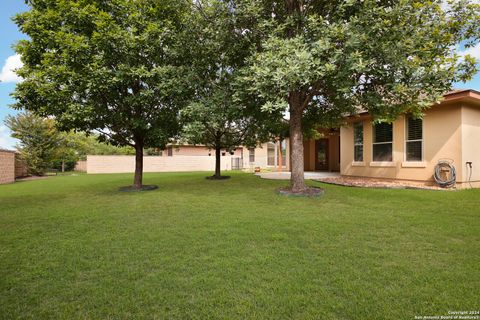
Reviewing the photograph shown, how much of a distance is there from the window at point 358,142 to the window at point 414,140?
216cm

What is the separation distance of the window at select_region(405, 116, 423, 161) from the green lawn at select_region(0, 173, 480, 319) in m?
4.81

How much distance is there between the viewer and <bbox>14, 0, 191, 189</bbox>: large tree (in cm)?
789

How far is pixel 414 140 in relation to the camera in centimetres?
1001

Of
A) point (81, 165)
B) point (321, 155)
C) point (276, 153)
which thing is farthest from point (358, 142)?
point (81, 165)

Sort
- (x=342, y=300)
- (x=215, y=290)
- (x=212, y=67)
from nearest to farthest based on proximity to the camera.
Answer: (x=342, y=300) → (x=215, y=290) → (x=212, y=67)

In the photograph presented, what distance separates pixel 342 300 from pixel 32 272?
3.19 metres

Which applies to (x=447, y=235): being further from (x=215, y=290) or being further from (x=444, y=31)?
(x=444, y=31)

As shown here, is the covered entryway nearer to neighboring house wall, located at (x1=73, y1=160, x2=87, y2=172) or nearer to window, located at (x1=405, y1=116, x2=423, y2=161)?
window, located at (x1=405, y1=116, x2=423, y2=161)

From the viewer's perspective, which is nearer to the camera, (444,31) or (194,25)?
(444,31)

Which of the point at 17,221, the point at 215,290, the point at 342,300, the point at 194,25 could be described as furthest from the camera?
the point at 194,25

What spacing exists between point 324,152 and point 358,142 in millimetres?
5410

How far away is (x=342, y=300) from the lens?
2.23 meters

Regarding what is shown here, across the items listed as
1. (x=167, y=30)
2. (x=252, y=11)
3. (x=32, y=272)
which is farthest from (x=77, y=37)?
(x=32, y=272)

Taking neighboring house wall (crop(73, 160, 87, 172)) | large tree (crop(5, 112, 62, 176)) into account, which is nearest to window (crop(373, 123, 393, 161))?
large tree (crop(5, 112, 62, 176))
